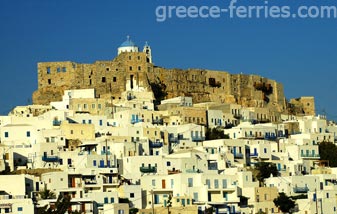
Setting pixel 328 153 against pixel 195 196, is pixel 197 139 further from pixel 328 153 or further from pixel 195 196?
pixel 195 196

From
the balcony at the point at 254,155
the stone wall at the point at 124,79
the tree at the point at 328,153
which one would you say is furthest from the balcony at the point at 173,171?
the stone wall at the point at 124,79

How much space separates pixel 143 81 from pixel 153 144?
17109 millimetres

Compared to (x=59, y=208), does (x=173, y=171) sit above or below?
above

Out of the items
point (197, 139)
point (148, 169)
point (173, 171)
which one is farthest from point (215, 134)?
point (148, 169)

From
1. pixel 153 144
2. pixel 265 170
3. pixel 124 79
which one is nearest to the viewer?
pixel 265 170

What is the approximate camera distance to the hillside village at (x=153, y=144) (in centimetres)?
5812

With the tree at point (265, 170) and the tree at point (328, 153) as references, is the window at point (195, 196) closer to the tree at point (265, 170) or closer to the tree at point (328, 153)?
the tree at point (265, 170)

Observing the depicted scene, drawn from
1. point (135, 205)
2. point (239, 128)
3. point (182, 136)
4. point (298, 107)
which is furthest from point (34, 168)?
point (298, 107)

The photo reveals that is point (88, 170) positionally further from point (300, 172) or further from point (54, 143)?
point (300, 172)

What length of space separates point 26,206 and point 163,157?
12.8 metres

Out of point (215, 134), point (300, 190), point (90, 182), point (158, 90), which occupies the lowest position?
point (300, 190)

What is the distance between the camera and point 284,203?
2421 inches

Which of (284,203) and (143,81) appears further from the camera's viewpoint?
(143,81)

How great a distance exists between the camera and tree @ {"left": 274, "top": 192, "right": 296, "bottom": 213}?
61.5 meters
